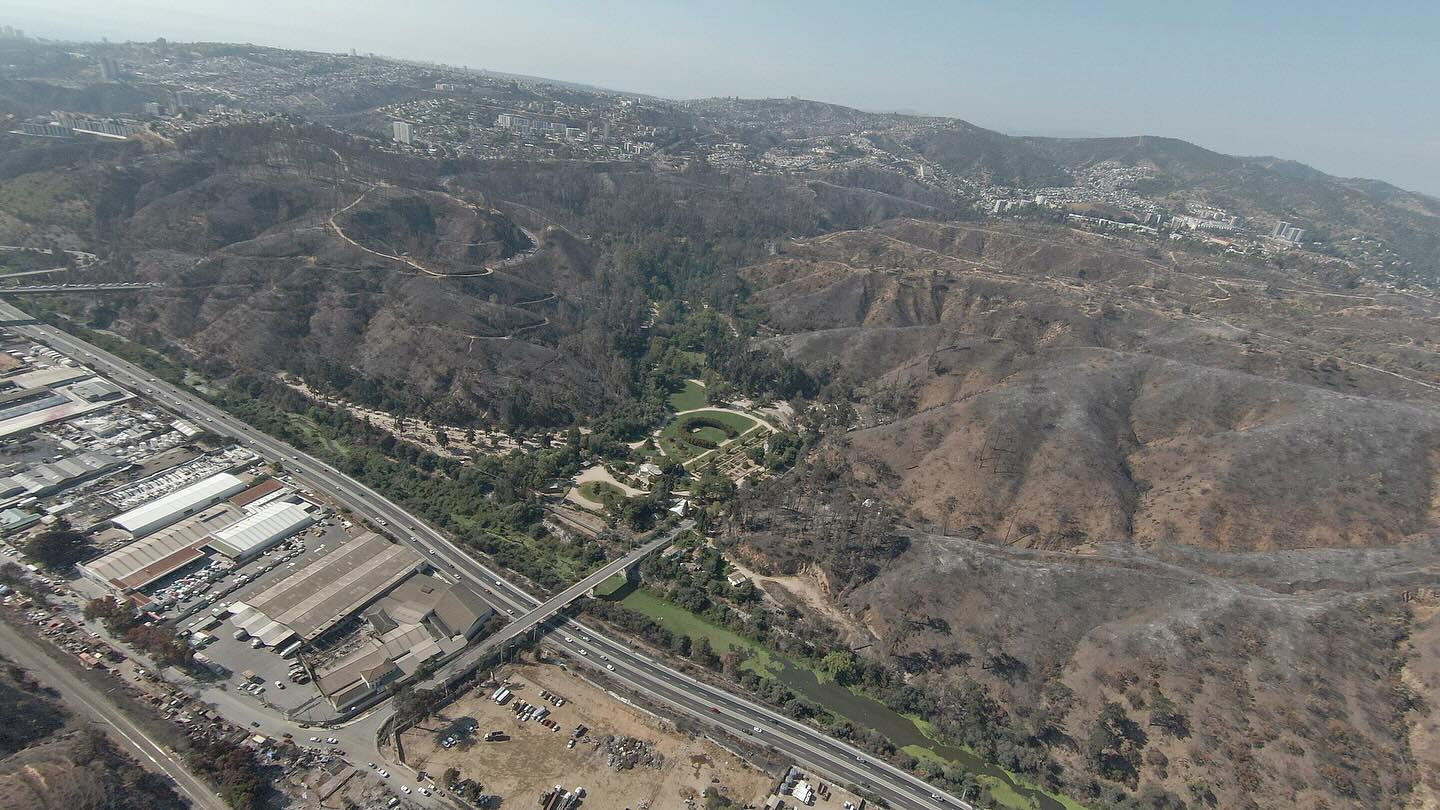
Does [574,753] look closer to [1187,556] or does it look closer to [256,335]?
[1187,556]

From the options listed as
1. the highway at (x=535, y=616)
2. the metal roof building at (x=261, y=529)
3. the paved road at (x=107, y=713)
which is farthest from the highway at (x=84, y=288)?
the highway at (x=535, y=616)

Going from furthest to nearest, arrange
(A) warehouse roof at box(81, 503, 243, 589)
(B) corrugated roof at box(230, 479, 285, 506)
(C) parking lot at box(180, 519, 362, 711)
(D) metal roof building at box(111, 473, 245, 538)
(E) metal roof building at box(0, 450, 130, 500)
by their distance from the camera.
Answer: (B) corrugated roof at box(230, 479, 285, 506) < (E) metal roof building at box(0, 450, 130, 500) < (D) metal roof building at box(111, 473, 245, 538) < (A) warehouse roof at box(81, 503, 243, 589) < (C) parking lot at box(180, 519, 362, 711)

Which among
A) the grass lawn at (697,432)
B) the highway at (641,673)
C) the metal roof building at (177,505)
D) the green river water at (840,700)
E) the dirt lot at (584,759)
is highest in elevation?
the grass lawn at (697,432)

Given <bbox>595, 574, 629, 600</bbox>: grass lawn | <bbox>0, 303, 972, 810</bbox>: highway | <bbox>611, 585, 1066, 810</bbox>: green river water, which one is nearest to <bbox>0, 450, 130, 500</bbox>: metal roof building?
<bbox>0, 303, 972, 810</bbox>: highway

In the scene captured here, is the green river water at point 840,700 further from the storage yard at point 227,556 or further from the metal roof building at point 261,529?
the metal roof building at point 261,529

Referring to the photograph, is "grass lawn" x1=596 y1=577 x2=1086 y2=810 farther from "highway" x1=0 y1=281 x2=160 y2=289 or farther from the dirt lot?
"highway" x1=0 y1=281 x2=160 y2=289

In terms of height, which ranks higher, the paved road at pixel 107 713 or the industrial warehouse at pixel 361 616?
the industrial warehouse at pixel 361 616

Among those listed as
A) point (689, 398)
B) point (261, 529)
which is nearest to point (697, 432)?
point (689, 398)

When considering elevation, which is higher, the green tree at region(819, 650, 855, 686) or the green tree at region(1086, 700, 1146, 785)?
the green tree at region(1086, 700, 1146, 785)
